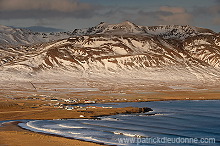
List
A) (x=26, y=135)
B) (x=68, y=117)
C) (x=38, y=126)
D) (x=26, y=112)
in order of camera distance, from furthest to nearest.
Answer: (x=26, y=112) < (x=68, y=117) < (x=38, y=126) < (x=26, y=135)

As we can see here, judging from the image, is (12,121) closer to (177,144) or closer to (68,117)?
(68,117)

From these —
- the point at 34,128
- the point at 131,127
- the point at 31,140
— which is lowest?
the point at 31,140

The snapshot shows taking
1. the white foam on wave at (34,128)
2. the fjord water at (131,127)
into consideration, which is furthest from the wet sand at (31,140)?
the fjord water at (131,127)

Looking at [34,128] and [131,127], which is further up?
[34,128]

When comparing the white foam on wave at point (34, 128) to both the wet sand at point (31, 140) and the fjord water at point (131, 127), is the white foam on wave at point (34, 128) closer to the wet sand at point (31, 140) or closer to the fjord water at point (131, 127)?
the fjord water at point (131, 127)

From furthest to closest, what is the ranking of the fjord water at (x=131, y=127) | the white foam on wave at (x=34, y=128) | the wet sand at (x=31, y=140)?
the white foam on wave at (x=34, y=128) → the fjord water at (x=131, y=127) → the wet sand at (x=31, y=140)

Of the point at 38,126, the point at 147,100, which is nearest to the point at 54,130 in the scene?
the point at 38,126

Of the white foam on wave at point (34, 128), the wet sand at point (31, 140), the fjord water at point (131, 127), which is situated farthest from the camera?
the white foam on wave at point (34, 128)

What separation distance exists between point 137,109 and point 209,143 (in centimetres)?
4441

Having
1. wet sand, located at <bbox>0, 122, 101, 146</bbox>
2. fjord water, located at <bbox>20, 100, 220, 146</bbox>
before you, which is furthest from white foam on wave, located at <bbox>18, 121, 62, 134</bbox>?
wet sand, located at <bbox>0, 122, 101, 146</bbox>

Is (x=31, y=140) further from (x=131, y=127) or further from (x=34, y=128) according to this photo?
(x=131, y=127)

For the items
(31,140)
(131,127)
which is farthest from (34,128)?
(131,127)

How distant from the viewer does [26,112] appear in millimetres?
91062

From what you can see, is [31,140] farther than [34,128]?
No
